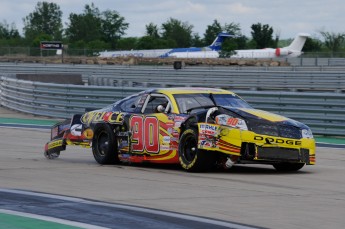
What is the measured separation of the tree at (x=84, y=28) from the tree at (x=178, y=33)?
448 inches

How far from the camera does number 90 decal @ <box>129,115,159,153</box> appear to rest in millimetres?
14031

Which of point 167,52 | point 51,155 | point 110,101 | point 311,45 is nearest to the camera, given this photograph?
point 51,155

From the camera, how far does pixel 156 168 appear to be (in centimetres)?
1431

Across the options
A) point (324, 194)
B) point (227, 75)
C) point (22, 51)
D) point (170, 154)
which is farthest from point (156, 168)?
point (22, 51)

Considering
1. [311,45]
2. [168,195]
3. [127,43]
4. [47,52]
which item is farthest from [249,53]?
[168,195]

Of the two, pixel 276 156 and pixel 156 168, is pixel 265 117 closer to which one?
pixel 276 156

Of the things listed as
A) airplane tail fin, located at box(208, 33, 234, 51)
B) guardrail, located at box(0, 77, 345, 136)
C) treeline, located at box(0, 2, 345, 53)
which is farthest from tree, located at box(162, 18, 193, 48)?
guardrail, located at box(0, 77, 345, 136)

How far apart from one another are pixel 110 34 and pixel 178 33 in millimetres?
14416

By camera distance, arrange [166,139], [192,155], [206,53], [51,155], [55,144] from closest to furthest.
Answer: [192,155], [166,139], [55,144], [51,155], [206,53]

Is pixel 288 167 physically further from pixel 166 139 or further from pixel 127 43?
pixel 127 43

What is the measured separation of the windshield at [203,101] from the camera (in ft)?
46.1

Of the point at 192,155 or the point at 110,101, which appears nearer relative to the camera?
the point at 192,155

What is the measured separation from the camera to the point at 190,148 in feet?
44.3

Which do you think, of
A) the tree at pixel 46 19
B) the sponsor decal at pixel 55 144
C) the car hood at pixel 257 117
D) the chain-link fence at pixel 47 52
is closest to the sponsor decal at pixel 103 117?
the sponsor decal at pixel 55 144
